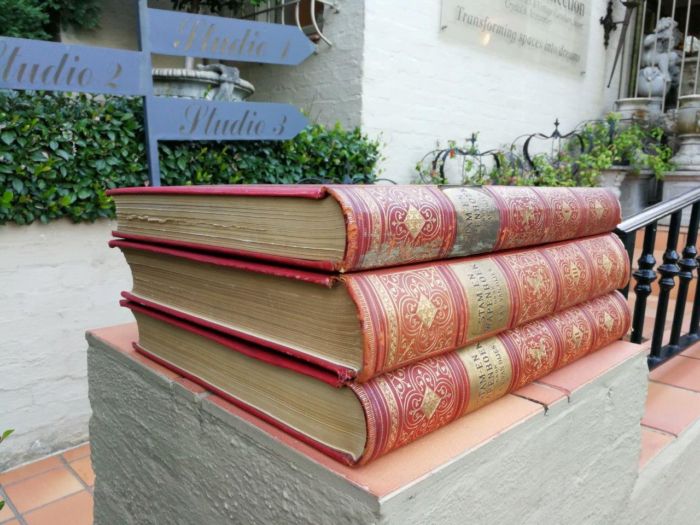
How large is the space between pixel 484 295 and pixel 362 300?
0.71 ft

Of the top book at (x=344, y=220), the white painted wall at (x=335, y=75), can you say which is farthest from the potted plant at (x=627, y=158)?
the top book at (x=344, y=220)

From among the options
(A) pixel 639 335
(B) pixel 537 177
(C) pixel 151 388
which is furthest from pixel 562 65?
(C) pixel 151 388

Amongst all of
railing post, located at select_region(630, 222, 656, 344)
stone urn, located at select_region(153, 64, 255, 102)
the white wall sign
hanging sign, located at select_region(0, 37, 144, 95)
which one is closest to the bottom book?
railing post, located at select_region(630, 222, 656, 344)

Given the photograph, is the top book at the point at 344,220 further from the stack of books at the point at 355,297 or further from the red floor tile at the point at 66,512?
the red floor tile at the point at 66,512

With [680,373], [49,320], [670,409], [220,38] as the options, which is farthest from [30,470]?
[680,373]

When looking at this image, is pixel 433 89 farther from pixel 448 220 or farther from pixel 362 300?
pixel 362 300

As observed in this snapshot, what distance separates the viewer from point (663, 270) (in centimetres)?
174

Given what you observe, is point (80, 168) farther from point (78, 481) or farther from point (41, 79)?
point (78, 481)

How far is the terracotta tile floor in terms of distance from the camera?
194 cm

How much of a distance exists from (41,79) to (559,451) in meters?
2.08

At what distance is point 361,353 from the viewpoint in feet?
1.67

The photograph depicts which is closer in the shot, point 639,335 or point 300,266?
point 300,266

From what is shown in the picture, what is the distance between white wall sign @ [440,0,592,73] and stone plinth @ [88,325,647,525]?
3.39 m

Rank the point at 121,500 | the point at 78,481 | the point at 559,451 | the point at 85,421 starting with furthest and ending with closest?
1. the point at 85,421
2. the point at 78,481
3. the point at 121,500
4. the point at 559,451
